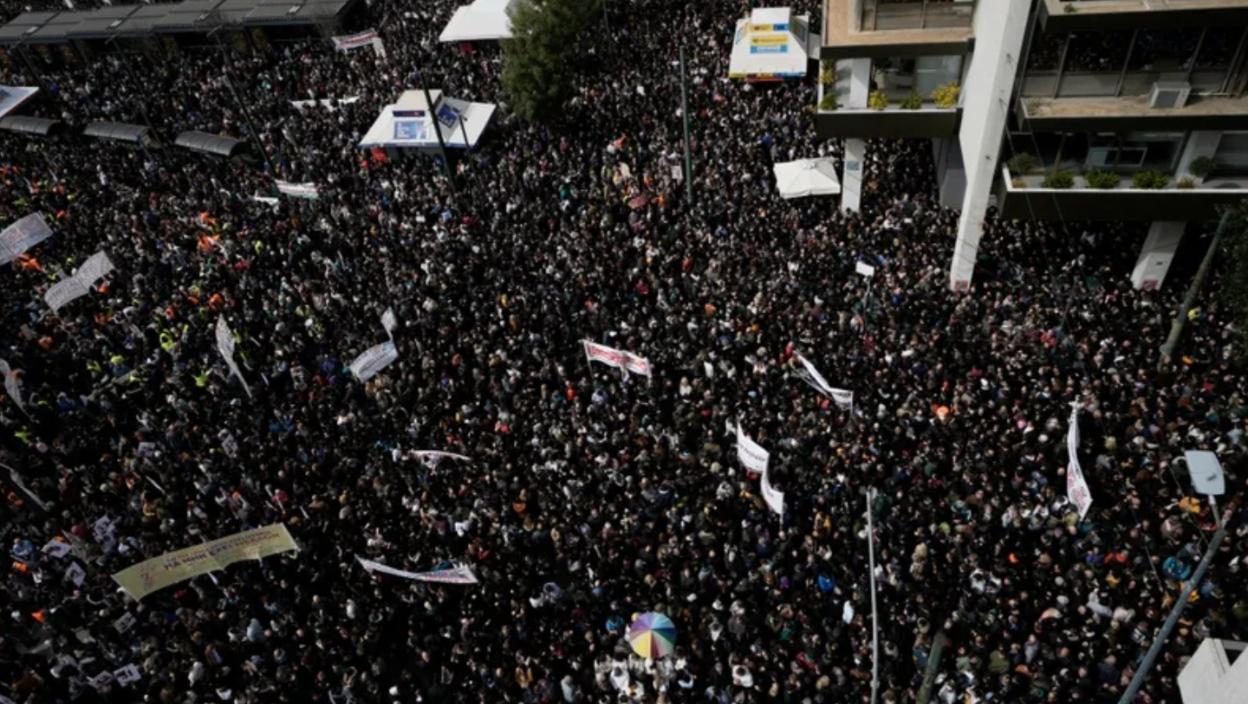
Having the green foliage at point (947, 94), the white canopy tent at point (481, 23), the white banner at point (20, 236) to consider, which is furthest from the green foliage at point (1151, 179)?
the white banner at point (20, 236)

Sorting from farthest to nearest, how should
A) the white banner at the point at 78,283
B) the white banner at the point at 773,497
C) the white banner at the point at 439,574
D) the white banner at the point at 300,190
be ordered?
the white banner at the point at 300,190 < the white banner at the point at 78,283 < the white banner at the point at 439,574 < the white banner at the point at 773,497

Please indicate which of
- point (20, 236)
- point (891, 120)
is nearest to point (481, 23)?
point (20, 236)

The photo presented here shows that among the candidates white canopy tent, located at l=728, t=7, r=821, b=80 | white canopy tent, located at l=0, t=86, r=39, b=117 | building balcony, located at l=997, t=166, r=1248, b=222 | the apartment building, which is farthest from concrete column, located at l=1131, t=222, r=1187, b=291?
white canopy tent, located at l=0, t=86, r=39, b=117

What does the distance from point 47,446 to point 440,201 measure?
536 inches

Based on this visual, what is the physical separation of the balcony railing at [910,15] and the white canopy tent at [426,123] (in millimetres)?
14515

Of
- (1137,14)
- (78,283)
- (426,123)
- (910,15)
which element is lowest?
(78,283)

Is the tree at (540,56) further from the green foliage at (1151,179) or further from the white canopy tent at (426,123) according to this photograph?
the green foliage at (1151,179)

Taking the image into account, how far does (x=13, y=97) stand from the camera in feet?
128

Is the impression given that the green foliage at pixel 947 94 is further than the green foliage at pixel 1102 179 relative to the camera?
Yes

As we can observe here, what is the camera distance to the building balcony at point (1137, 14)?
16.9 metres

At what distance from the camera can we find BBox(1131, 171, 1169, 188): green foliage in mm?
19703

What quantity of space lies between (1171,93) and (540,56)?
1989 cm

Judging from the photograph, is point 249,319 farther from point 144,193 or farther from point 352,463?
point 144,193

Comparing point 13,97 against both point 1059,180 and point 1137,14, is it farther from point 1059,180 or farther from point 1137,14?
point 1137,14
